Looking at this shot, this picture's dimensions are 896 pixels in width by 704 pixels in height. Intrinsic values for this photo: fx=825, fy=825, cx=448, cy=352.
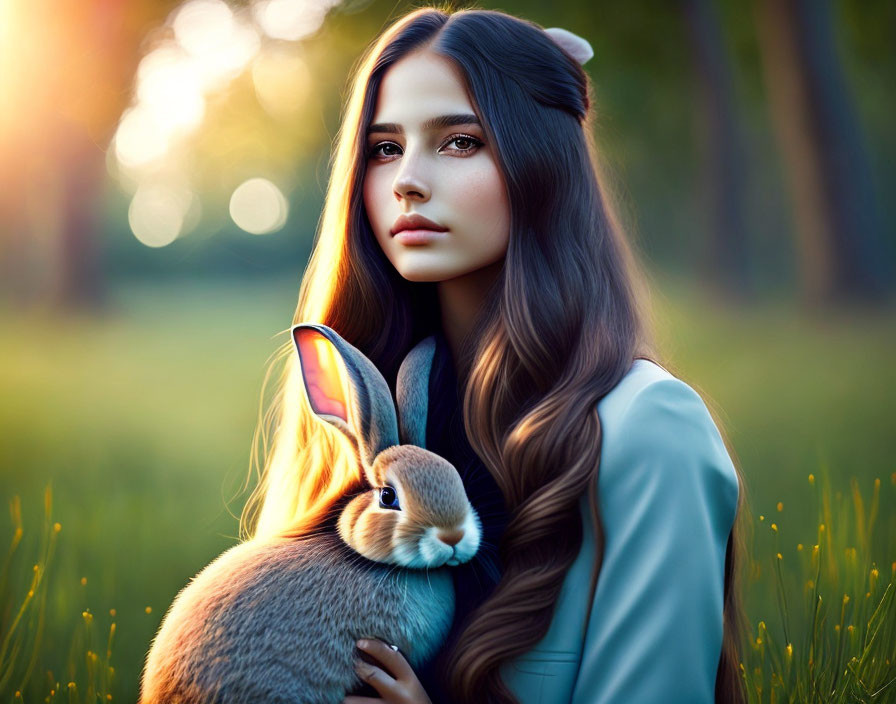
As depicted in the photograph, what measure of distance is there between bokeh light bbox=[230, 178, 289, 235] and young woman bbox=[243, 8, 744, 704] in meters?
2.51

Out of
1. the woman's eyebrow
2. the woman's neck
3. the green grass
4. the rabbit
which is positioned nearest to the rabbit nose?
the rabbit

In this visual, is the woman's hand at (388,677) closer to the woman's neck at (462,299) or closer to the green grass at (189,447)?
the woman's neck at (462,299)

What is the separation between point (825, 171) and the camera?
3.64 meters

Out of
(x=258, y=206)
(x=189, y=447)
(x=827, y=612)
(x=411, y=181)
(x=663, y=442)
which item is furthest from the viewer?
(x=258, y=206)

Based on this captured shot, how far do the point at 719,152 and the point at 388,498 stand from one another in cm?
339

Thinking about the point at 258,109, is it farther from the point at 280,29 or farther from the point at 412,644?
the point at 412,644

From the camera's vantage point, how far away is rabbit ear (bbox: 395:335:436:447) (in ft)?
4.73

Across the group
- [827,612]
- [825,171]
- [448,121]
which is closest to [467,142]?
[448,121]

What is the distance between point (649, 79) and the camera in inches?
192

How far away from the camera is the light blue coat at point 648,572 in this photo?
50.8 inches

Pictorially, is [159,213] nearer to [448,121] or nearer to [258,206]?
[258,206]

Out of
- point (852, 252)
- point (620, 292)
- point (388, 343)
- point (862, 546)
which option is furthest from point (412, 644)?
point (852, 252)

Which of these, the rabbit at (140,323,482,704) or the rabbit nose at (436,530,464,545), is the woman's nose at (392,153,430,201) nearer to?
the rabbit at (140,323,482,704)

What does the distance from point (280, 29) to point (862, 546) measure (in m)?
3.26
